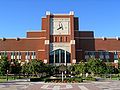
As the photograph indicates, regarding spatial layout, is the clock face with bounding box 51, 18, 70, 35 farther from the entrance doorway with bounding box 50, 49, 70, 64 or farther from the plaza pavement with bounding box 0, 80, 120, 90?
the plaza pavement with bounding box 0, 80, 120, 90

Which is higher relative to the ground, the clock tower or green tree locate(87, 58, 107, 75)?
the clock tower

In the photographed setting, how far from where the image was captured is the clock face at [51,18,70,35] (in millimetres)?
108375

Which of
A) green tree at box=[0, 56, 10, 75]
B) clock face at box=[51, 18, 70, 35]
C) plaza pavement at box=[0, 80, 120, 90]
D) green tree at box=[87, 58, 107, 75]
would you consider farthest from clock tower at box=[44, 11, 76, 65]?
plaza pavement at box=[0, 80, 120, 90]

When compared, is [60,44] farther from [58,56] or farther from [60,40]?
[58,56]

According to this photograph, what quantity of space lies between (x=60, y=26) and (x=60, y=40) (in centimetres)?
521

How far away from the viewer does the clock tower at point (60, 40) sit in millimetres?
107375

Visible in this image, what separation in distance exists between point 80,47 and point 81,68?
2755 cm

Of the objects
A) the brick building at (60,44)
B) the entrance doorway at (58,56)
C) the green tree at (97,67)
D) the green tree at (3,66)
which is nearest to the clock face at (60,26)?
the brick building at (60,44)

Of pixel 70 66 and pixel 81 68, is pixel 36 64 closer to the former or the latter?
pixel 81 68

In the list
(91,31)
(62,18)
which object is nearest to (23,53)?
(62,18)

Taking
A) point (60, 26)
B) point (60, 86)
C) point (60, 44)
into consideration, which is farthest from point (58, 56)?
point (60, 86)

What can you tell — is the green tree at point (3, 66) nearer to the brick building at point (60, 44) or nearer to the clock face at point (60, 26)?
the brick building at point (60, 44)

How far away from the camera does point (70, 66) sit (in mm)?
100875

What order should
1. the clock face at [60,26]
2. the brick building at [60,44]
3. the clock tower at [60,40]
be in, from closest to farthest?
the clock tower at [60,40]
the brick building at [60,44]
the clock face at [60,26]
